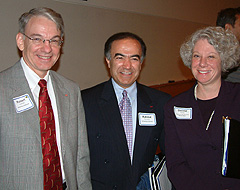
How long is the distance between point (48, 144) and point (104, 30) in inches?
173

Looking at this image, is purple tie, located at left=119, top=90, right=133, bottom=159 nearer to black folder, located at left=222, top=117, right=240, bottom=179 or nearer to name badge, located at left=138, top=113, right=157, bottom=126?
name badge, located at left=138, top=113, right=157, bottom=126

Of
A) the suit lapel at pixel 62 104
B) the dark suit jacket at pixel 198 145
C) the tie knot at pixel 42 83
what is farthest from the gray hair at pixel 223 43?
the tie knot at pixel 42 83

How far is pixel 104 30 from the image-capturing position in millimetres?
5527

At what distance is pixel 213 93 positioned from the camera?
1.99 meters

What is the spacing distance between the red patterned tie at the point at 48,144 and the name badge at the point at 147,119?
845 millimetres

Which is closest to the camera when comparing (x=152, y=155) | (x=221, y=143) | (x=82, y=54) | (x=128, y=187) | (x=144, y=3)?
(x=221, y=143)

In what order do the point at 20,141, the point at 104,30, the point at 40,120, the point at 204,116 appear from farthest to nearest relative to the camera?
the point at 104,30 < the point at 204,116 < the point at 40,120 < the point at 20,141

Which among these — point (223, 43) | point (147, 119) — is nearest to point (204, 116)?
point (147, 119)

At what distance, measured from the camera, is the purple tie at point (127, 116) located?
2.10m

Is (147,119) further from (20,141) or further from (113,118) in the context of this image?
(20,141)

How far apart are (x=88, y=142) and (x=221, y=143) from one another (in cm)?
119

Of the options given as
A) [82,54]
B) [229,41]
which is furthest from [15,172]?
[82,54]

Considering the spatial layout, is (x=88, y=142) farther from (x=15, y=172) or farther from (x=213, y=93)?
(x=213, y=93)

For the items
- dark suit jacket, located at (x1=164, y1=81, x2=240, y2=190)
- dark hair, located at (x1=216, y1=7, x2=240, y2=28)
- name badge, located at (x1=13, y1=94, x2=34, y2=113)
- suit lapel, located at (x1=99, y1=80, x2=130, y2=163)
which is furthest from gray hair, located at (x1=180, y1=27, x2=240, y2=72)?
name badge, located at (x1=13, y1=94, x2=34, y2=113)
